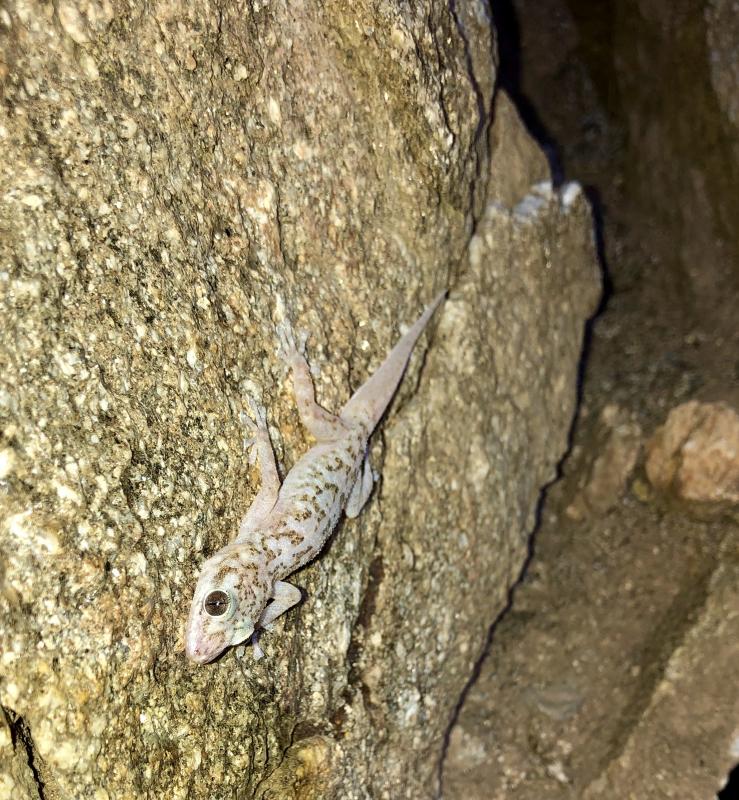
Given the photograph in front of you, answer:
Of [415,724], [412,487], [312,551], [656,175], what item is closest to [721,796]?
[415,724]

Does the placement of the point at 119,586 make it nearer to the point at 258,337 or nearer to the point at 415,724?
the point at 258,337

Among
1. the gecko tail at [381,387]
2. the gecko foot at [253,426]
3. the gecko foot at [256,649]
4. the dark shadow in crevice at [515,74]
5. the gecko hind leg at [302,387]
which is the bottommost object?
the gecko foot at [256,649]

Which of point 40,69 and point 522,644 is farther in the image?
point 522,644

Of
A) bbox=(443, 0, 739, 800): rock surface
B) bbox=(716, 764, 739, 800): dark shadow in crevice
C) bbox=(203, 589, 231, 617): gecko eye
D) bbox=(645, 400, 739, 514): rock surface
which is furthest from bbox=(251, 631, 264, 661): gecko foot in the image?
bbox=(645, 400, 739, 514): rock surface

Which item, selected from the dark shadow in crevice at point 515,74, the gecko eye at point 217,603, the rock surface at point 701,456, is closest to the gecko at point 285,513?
the gecko eye at point 217,603

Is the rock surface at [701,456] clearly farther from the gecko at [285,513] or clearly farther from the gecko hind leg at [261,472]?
the gecko hind leg at [261,472]
